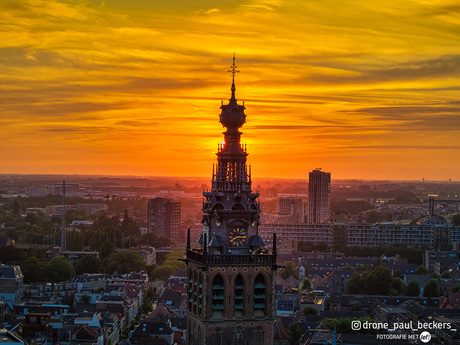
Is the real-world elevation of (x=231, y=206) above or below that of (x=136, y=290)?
above

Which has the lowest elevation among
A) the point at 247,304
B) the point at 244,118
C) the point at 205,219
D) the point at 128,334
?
the point at 128,334

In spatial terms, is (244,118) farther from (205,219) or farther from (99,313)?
(99,313)

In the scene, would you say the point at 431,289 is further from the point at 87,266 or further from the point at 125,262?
the point at 87,266

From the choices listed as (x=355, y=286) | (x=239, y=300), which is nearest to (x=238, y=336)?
(x=239, y=300)

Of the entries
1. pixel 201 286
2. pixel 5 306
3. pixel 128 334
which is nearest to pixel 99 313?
pixel 128 334

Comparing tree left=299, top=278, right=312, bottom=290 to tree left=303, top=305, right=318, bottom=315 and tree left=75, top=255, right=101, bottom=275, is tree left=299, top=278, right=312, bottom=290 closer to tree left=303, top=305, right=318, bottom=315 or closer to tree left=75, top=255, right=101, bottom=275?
tree left=303, top=305, right=318, bottom=315
